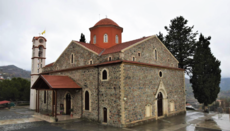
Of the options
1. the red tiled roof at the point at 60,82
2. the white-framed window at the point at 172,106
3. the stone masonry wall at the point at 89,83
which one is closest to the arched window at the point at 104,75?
the stone masonry wall at the point at 89,83

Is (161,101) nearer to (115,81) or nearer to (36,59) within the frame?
(115,81)

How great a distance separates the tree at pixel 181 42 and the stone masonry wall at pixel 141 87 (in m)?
7.87

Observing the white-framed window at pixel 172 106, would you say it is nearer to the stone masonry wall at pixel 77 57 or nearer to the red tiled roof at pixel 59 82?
the stone masonry wall at pixel 77 57

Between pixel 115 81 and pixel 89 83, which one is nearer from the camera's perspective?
pixel 115 81

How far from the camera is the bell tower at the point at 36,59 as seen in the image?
25438 millimetres

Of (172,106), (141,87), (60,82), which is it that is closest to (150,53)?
(141,87)

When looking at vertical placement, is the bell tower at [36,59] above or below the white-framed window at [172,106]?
above

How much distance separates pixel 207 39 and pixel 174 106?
11.0 metres

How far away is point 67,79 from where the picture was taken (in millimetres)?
18562

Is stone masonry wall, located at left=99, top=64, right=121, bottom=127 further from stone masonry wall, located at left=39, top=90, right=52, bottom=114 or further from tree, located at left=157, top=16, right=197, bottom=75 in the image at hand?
tree, located at left=157, top=16, right=197, bottom=75

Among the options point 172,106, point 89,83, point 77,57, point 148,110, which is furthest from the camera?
point 172,106

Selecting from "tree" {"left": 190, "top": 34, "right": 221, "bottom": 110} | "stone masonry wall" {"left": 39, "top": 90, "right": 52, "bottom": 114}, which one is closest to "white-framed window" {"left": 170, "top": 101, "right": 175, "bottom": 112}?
"tree" {"left": 190, "top": 34, "right": 221, "bottom": 110}

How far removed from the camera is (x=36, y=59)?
1022 inches

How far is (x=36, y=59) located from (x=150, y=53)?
1809 centimetres
